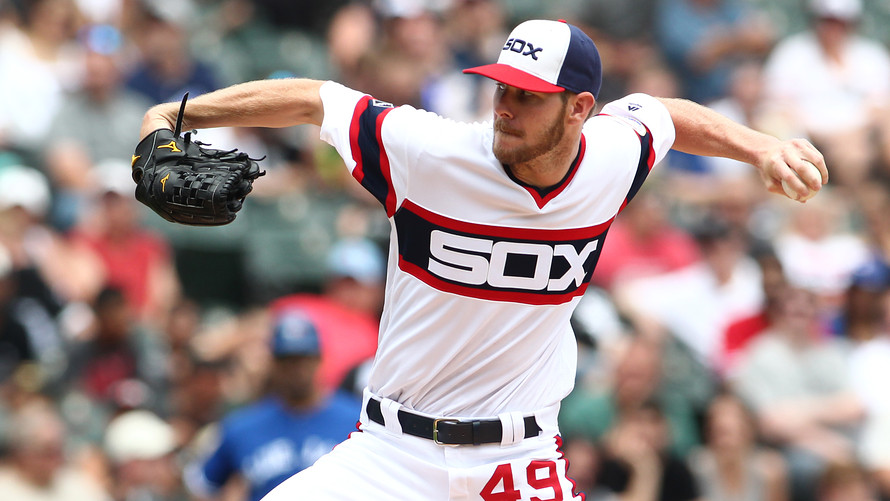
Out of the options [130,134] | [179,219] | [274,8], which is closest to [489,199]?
[179,219]

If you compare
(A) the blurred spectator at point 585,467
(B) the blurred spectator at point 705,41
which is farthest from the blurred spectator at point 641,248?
(B) the blurred spectator at point 705,41

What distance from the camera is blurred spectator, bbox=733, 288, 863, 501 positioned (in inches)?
354

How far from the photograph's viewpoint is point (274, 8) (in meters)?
11.8

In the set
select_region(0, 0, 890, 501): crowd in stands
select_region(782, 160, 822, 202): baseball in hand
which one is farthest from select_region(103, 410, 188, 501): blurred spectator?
select_region(782, 160, 822, 202): baseball in hand

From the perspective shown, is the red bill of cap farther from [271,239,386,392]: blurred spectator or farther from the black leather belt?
[271,239,386,392]: blurred spectator

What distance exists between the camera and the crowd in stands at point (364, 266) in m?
8.31

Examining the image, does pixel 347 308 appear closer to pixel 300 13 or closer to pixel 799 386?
pixel 799 386

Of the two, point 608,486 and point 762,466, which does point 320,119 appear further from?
point 762,466

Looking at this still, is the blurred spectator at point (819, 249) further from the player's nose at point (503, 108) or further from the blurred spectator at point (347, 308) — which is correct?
the player's nose at point (503, 108)

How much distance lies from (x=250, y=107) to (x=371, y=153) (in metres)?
0.46

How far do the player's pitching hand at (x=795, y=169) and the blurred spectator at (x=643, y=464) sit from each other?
4.27 meters

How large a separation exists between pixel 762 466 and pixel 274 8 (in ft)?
20.7

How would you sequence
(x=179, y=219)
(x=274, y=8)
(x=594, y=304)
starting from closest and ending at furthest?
1. (x=179, y=219)
2. (x=594, y=304)
3. (x=274, y=8)

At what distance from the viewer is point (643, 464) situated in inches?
335
